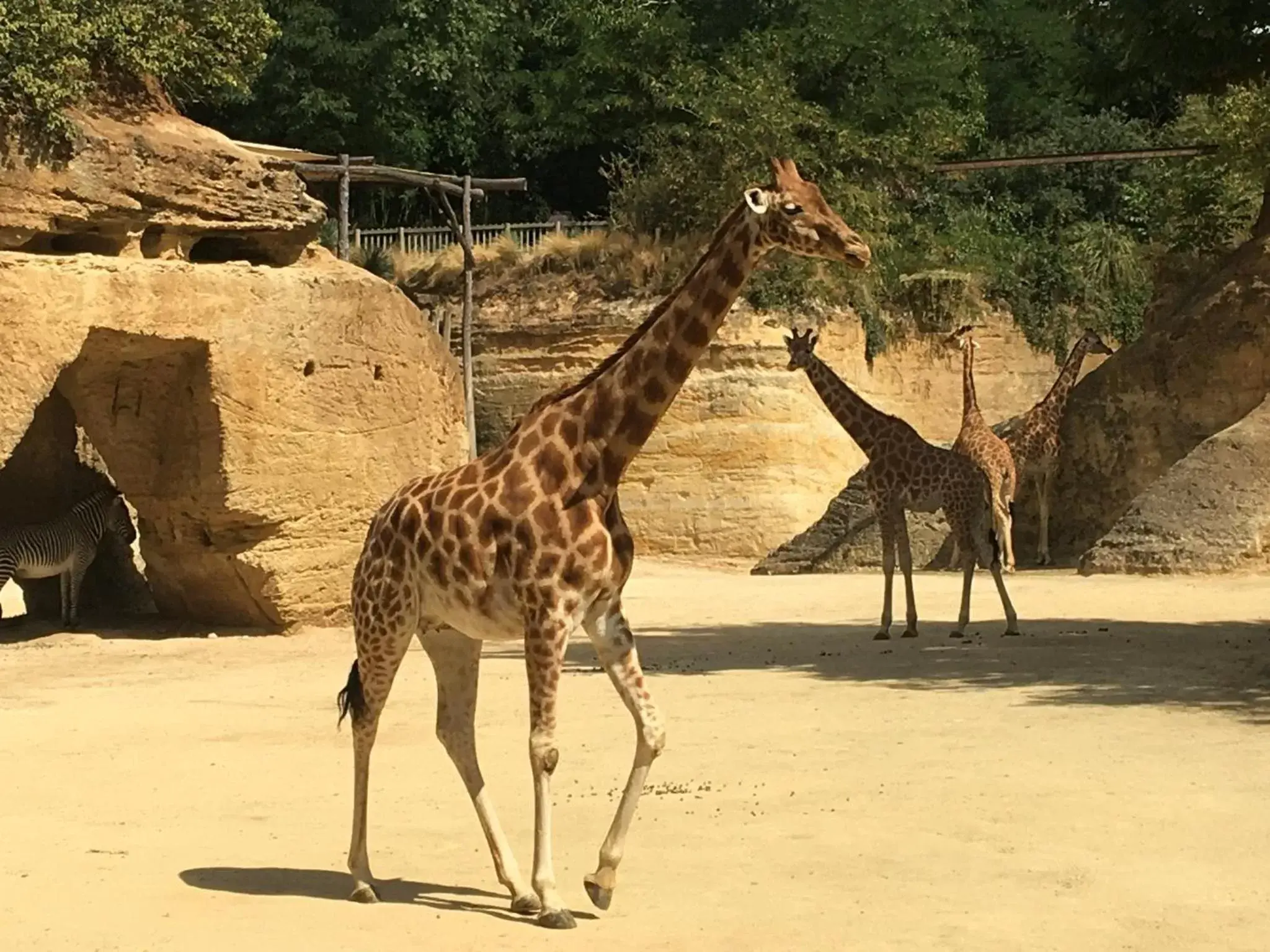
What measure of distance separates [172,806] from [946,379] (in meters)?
22.5

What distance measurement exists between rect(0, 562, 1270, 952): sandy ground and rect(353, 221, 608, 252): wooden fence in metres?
20.2

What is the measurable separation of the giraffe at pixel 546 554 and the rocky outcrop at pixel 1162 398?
16.2 metres

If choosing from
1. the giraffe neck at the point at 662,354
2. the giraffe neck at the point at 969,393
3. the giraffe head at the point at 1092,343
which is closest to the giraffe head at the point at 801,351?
the giraffe neck at the point at 969,393

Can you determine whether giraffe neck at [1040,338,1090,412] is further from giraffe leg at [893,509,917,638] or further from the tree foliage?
giraffe leg at [893,509,917,638]

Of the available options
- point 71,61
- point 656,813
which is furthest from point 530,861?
point 71,61

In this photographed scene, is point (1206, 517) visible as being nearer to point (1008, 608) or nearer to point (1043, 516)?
point (1043, 516)

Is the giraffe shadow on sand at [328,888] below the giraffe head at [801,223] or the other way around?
below

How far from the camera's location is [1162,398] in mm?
23359

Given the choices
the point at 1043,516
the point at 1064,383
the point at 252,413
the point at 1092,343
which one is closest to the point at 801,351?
the point at 252,413

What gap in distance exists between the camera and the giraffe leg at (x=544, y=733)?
661 centimetres

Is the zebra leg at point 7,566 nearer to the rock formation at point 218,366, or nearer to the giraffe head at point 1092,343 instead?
the rock formation at point 218,366

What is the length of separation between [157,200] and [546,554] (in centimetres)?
959

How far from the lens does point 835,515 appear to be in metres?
24.1

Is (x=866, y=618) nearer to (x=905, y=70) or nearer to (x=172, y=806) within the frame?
(x=172, y=806)
